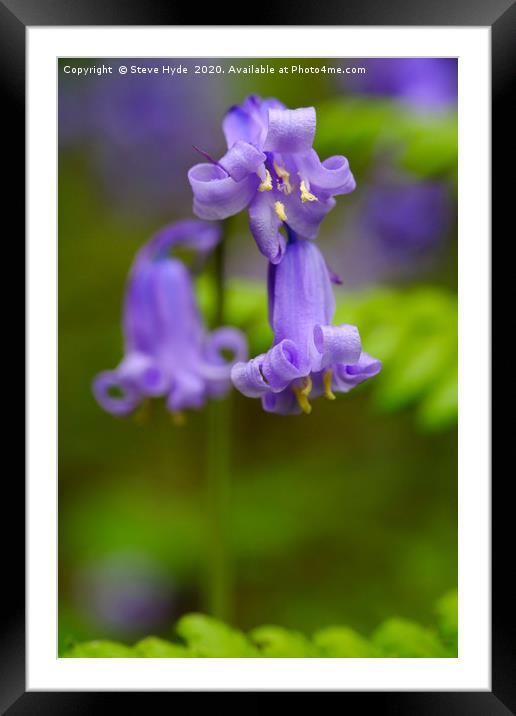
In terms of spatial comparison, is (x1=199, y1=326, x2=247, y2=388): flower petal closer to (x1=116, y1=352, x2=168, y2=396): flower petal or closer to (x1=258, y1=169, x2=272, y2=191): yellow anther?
(x1=116, y1=352, x2=168, y2=396): flower petal

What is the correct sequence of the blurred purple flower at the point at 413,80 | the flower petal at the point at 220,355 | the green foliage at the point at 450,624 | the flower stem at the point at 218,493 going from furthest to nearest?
the blurred purple flower at the point at 413,80, the flower petal at the point at 220,355, the flower stem at the point at 218,493, the green foliage at the point at 450,624

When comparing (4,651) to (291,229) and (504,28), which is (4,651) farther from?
(504,28)

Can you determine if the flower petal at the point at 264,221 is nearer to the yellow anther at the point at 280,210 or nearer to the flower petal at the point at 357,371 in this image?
the yellow anther at the point at 280,210

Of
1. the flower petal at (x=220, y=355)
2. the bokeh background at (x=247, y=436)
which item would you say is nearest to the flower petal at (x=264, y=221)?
the flower petal at (x=220, y=355)

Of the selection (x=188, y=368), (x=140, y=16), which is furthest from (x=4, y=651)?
(x=140, y=16)

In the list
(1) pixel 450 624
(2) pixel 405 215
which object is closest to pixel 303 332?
(1) pixel 450 624

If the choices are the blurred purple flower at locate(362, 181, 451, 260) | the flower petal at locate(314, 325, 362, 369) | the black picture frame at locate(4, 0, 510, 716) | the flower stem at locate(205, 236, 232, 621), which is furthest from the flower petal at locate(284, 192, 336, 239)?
the blurred purple flower at locate(362, 181, 451, 260)
